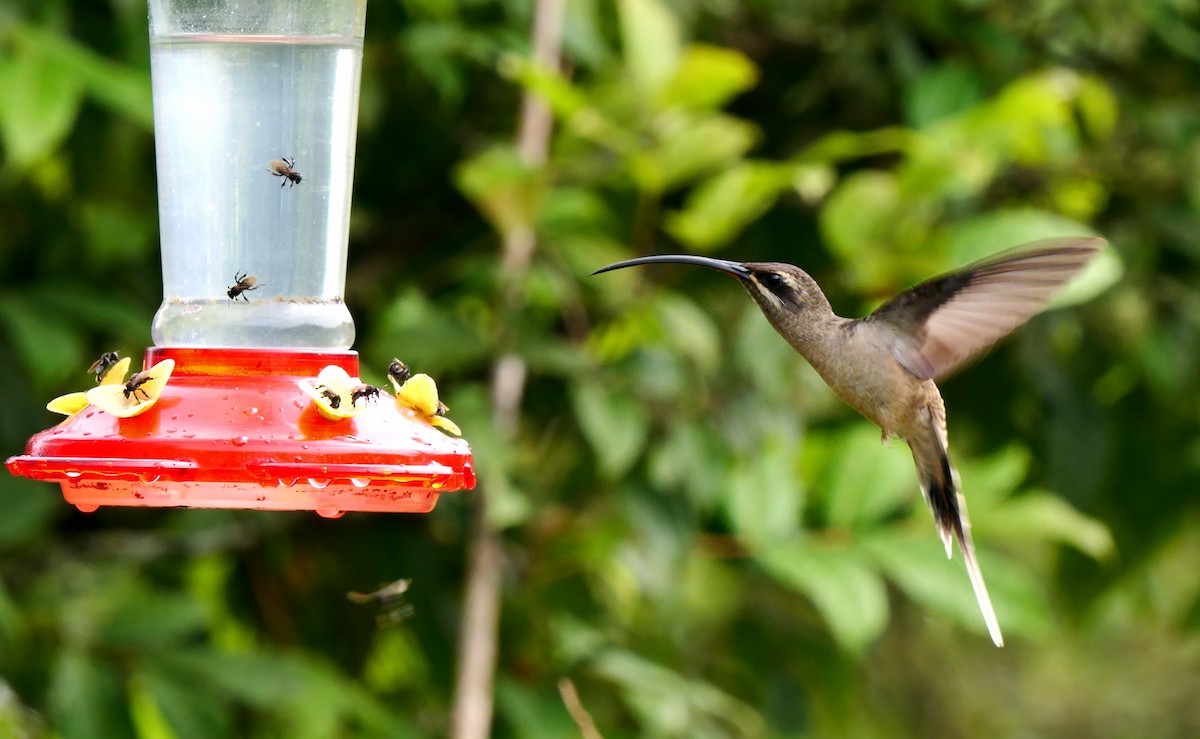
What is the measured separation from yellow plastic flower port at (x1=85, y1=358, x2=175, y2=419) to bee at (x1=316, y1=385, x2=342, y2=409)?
24 centimetres

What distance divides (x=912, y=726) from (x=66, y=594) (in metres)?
4.08

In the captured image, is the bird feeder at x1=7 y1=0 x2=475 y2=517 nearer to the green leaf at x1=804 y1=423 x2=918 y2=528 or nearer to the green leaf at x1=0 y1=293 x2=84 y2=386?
the green leaf at x1=0 y1=293 x2=84 y2=386

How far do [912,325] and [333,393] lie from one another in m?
1.43

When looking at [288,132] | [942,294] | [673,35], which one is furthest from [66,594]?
[942,294]

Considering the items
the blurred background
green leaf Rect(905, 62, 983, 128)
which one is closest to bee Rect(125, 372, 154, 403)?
the blurred background

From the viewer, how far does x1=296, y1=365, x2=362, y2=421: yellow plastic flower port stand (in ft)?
7.76

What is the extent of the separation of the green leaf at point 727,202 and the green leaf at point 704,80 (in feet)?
0.73

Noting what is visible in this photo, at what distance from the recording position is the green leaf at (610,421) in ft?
13.3

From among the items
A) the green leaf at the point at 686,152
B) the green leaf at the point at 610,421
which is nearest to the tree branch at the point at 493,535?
the green leaf at the point at 610,421

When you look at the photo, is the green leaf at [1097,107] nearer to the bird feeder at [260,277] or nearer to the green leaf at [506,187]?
the green leaf at [506,187]

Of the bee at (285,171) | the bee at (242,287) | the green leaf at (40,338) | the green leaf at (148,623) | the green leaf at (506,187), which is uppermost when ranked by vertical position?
the bee at (285,171)

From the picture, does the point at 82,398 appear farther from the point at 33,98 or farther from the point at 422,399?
the point at 33,98

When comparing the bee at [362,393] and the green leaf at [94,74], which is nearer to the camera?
the bee at [362,393]

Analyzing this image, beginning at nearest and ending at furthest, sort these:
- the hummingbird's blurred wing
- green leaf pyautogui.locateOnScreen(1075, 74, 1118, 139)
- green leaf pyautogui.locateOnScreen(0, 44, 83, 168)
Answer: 1. the hummingbird's blurred wing
2. green leaf pyautogui.locateOnScreen(0, 44, 83, 168)
3. green leaf pyautogui.locateOnScreen(1075, 74, 1118, 139)
